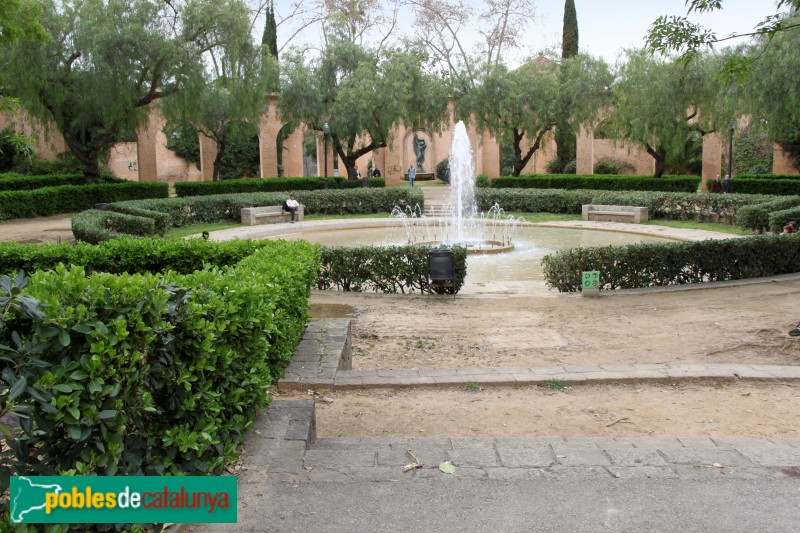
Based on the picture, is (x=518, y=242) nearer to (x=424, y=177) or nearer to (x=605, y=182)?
(x=605, y=182)

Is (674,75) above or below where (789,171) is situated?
above

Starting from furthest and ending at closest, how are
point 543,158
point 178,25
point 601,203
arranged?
point 543,158 → point 601,203 → point 178,25

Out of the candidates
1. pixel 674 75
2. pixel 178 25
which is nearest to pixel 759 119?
pixel 674 75

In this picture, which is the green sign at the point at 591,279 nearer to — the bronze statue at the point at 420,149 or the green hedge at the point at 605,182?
the green hedge at the point at 605,182

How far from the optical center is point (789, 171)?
3025 cm

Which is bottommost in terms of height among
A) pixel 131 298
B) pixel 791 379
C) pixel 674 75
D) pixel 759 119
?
pixel 791 379

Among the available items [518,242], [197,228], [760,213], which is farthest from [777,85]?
[197,228]

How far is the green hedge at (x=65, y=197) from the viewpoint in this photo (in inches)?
843

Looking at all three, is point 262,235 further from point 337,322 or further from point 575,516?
point 575,516

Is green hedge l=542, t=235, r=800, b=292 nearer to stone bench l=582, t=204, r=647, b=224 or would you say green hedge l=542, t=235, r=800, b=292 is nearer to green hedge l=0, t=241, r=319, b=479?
green hedge l=0, t=241, r=319, b=479

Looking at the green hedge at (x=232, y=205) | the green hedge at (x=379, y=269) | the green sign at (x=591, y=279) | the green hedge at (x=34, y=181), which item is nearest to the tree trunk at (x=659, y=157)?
the green hedge at (x=232, y=205)

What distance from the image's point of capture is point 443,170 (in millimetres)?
39781

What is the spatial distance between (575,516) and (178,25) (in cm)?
2068

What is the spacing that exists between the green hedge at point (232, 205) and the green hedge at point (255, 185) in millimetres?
3505
